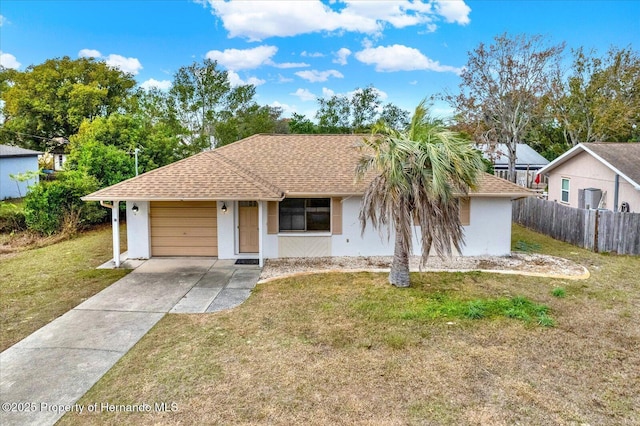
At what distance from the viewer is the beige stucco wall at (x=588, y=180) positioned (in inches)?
Answer: 643

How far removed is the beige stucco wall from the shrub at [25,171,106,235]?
71.8 ft

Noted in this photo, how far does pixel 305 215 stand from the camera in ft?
44.2

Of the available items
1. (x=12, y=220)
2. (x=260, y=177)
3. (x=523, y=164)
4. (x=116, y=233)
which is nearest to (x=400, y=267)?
(x=260, y=177)

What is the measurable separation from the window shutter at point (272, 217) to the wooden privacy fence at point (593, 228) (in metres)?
10.7

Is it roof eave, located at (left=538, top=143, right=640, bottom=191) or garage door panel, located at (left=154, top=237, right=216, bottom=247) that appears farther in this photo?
roof eave, located at (left=538, top=143, right=640, bottom=191)

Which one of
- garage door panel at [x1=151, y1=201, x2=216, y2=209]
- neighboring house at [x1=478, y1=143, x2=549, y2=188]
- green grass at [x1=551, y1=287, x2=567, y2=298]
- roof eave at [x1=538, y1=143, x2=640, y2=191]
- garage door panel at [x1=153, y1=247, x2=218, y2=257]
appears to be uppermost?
neighboring house at [x1=478, y1=143, x2=549, y2=188]

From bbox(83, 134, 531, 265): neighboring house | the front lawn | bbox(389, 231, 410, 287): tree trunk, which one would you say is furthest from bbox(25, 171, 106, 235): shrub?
bbox(389, 231, 410, 287): tree trunk

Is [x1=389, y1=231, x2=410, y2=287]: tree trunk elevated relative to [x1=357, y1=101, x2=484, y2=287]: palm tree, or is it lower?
lower

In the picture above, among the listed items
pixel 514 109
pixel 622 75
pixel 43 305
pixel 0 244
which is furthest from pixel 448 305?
pixel 622 75

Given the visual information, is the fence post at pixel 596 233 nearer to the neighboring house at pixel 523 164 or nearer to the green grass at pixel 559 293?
the green grass at pixel 559 293

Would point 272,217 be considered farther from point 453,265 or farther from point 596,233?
point 596,233

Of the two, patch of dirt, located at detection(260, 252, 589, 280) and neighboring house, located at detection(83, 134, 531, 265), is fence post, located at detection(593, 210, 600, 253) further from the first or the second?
neighboring house, located at detection(83, 134, 531, 265)

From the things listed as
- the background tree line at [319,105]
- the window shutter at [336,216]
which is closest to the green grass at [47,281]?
the window shutter at [336,216]

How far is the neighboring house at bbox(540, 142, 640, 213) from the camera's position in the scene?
53.0ft
